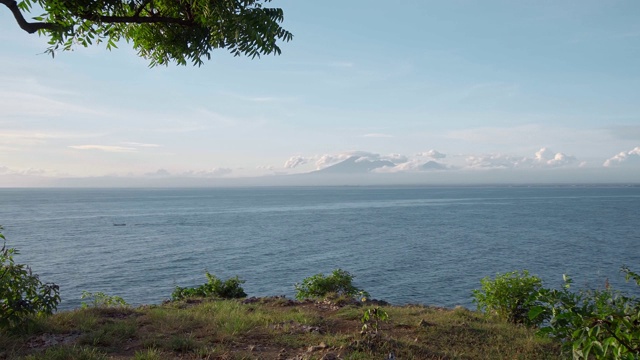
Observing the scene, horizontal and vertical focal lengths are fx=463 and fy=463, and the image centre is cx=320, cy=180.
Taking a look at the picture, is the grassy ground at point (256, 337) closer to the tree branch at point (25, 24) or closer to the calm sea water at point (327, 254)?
the tree branch at point (25, 24)

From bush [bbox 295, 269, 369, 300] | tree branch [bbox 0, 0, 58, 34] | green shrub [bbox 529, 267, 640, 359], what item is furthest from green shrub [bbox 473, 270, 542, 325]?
tree branch [bbox 0, 0, 58, 34]

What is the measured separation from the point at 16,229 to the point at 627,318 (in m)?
107

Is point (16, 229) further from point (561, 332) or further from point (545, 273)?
point (561, 332)

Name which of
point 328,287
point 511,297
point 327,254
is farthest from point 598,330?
point 327,254

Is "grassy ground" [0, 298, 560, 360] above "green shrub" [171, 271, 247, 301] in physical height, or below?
above

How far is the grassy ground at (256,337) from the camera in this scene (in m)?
8.73

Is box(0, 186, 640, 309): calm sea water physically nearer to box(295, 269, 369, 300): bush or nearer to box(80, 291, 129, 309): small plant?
box(295, 269, 369, 300): bush

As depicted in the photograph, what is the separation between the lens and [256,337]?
10.2 metres

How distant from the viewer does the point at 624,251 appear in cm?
6166

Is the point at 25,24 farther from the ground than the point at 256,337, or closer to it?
farther from the ground

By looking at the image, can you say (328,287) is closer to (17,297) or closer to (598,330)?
(17,297)

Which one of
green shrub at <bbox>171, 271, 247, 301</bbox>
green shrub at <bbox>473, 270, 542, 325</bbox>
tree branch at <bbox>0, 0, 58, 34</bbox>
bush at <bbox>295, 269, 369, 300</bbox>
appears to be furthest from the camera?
bush at <bbox>295, 269, 369, 300</bbox>

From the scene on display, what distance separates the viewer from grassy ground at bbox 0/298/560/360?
28.7ft

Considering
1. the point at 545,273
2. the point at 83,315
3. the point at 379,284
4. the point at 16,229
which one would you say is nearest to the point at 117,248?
the point at 16,229
